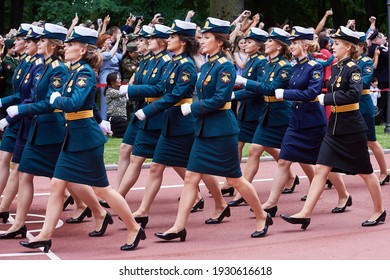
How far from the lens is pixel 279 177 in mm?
11312

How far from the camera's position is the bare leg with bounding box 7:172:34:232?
1012 centimetres

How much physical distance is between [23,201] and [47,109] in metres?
0.92

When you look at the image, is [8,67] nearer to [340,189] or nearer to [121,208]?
[340,189]

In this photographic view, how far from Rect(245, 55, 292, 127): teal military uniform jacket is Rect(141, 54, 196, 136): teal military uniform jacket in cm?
118

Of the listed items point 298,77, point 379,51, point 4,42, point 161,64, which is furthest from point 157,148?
point 379,51

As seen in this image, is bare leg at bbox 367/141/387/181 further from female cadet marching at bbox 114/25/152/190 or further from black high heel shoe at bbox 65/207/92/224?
black high heel shoe at bbox 65/207/92/224

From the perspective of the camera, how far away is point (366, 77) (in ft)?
41.5

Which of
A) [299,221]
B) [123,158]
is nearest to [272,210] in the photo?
[299,221]

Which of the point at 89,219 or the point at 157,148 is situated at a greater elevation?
the point at 157,148

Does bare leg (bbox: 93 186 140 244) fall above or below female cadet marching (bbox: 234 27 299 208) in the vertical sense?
below

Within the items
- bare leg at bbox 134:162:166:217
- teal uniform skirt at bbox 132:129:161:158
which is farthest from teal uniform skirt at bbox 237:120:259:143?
bare leg at bbox 134:162:166:217

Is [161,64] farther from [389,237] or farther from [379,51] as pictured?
[379,51]

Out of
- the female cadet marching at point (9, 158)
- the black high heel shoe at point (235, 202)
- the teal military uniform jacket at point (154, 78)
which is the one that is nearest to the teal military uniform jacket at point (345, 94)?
the teal military uniform jacket at point (154, 78)

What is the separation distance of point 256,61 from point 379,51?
414 inches
